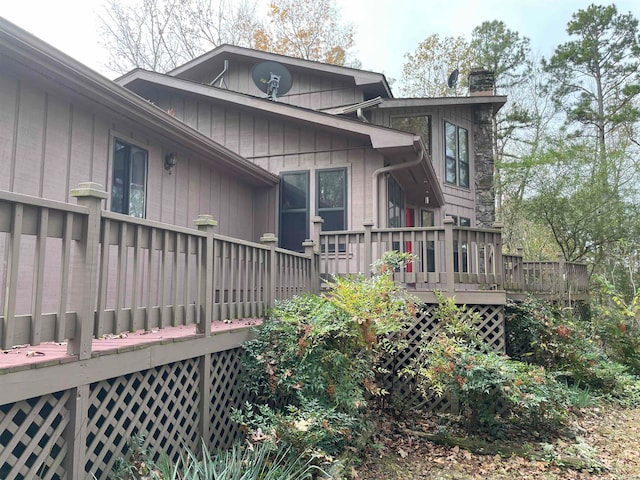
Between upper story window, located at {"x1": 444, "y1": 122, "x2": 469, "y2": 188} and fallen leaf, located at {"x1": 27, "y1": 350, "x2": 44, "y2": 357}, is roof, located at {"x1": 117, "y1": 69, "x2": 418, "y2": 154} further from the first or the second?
fallen leaf, located at {"x1": 27, "y1": 350, "x2": 44, "y2": 357}

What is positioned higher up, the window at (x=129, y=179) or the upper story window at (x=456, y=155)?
the upper story window at (x=456, y=155)

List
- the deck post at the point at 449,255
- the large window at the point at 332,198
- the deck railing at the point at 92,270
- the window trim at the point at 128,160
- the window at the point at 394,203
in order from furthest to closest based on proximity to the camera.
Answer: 1. the window at the point at 394,203
2. the large window at the point at 332,198
3. the deck post at the point at 449,255
4. the window trim at the point at 128,160
5. the deck railing at the point at 92,270

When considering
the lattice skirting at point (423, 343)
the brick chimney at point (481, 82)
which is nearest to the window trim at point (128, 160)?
the lattice skirting at point (423, 343)

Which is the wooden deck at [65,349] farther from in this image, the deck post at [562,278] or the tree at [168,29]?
the tree at [168,29]

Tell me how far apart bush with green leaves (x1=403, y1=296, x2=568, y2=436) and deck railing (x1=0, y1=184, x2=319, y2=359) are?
221 centimetres

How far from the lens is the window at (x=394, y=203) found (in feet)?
28.8

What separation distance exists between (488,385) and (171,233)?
3773mm

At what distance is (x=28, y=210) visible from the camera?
240cm

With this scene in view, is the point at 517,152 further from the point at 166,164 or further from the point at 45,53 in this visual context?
the point at 45,53

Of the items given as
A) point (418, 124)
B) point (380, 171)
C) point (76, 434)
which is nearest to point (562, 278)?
point (418, 124)

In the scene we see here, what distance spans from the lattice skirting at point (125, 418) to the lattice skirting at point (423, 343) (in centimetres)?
254

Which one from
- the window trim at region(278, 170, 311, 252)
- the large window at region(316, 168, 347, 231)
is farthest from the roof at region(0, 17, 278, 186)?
the large window at region(316, 168, 347, 231)

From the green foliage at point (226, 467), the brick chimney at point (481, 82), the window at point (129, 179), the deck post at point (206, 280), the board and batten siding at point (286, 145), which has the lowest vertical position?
the green foliage at point (226, 467)

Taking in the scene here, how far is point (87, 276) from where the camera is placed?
8.81 ft
